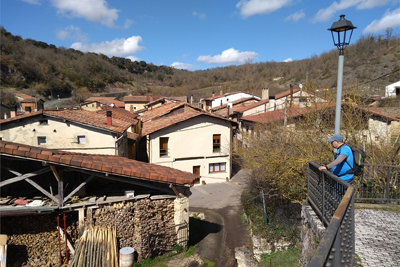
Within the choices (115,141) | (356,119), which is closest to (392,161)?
(356,119)

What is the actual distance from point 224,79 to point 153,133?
292 ft

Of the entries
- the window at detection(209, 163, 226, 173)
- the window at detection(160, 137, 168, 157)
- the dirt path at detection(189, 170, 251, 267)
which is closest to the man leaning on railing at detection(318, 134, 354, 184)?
the dirt path at detection(189, 170, 251, 267)

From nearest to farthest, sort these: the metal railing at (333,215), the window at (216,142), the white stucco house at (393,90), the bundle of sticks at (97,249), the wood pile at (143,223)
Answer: the metal railing at (333,215)
the bundle of sticks at (97,249)
the wood pile at (143,223)
the window at (216,142)
the white stucco house at (393,90)

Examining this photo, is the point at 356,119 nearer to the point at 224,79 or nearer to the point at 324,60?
the point at 324,60

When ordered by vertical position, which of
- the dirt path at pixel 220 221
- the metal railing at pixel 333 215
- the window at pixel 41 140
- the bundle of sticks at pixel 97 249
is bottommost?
the dirt path at pixel 220 221

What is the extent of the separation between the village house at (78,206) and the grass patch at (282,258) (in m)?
3.21

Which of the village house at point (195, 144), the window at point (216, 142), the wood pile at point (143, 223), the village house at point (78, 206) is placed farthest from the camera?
the window at point (216, 142)

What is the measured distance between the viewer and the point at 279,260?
373 inches

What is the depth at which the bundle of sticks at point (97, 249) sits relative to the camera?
27.2ft

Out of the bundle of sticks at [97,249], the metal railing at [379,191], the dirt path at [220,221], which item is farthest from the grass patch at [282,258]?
the bundle of sticks at [97,249]

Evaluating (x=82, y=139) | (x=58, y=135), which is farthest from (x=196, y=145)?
(x=58, y=135)

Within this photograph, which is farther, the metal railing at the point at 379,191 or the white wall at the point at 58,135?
the white wall at the point at 58,135

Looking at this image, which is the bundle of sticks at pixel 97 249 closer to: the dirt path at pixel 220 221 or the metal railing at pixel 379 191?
the dirt path at pixel 220 221

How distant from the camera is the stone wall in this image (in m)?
4.74
